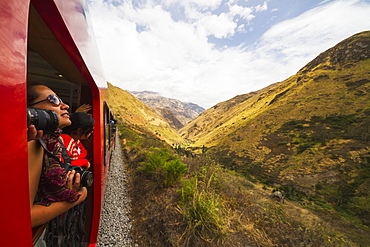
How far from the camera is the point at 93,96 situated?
8.21 feet

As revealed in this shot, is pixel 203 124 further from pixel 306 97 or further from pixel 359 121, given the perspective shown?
pixel 359 121

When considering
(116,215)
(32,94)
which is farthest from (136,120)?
(32,94)

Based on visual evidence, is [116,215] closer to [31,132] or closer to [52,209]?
[52,209]

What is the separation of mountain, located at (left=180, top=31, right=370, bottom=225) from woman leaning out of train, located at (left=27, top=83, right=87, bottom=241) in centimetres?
614

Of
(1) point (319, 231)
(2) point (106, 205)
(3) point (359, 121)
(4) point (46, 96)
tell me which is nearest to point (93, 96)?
(4) point (46, 96)

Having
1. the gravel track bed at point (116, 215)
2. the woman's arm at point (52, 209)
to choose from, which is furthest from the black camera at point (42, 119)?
the gravel track bed at point (116, 215)

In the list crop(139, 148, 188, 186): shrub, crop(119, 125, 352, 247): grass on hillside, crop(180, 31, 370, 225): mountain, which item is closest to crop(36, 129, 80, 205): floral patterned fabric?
crop(119, 125, 352, 247): grass on hillside

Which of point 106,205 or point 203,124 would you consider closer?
point 106,205

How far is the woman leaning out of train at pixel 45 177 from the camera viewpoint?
920mm

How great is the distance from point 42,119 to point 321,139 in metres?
36.7

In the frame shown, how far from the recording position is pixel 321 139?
2761cm

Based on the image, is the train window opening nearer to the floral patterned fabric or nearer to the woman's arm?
the floral patterned fabric

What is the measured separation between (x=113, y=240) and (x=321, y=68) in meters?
66.5

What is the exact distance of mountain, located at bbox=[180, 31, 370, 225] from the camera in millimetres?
17875
